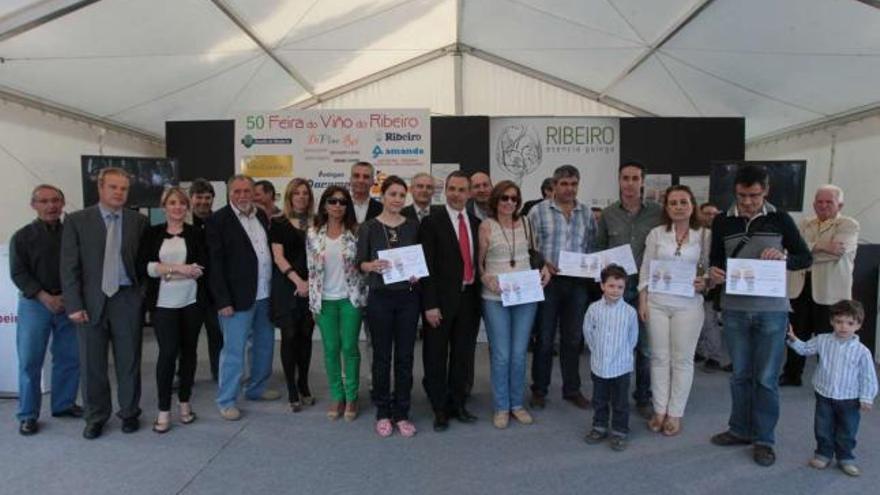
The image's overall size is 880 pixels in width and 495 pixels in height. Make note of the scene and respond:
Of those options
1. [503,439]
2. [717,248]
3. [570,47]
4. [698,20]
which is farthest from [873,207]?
[503,439]

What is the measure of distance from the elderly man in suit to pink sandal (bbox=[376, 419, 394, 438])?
9.70 ft

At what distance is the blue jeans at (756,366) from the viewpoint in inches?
105

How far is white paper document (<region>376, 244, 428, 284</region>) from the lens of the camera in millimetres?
2877

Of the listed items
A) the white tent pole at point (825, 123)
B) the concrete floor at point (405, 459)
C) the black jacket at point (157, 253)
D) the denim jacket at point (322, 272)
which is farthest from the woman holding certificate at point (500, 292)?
the white tent pole at point (825, 123)

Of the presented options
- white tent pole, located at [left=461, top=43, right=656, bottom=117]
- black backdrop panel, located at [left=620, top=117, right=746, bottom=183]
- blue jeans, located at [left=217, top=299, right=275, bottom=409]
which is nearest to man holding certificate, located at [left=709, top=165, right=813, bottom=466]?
blue jeans, located at [left=217, top=299, right=275, bottom=409]

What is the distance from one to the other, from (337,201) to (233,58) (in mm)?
4621

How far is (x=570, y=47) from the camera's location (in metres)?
7.52

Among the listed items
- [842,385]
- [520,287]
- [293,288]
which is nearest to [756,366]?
[842,385]

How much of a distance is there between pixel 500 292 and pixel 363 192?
1243mm

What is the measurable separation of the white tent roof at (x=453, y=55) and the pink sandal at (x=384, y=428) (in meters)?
3.95

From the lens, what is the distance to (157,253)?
3.05 metres

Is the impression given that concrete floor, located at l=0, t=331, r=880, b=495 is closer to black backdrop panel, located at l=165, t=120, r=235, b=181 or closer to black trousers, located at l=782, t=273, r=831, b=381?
black trousers, located at l=782, t=273, r=831, b=381

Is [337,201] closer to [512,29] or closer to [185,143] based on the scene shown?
[185,143]

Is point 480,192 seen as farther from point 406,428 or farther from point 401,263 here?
point 406,428
